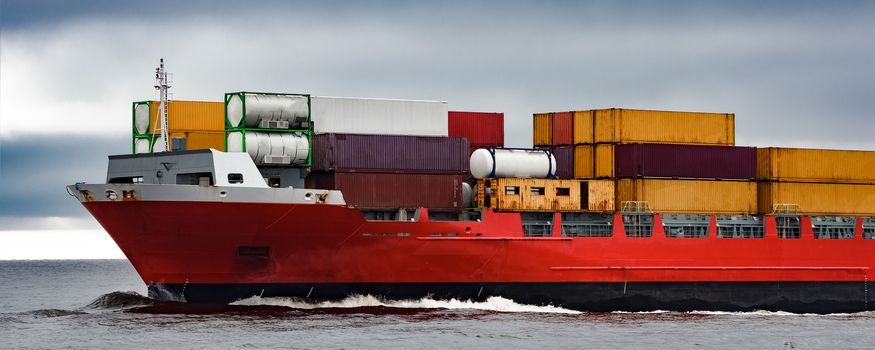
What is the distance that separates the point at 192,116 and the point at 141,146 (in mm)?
2112

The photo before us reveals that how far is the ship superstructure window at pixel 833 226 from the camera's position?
1881 inches

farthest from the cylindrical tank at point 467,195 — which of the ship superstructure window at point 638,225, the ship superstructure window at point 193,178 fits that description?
the ship superstructure window at point 193,178

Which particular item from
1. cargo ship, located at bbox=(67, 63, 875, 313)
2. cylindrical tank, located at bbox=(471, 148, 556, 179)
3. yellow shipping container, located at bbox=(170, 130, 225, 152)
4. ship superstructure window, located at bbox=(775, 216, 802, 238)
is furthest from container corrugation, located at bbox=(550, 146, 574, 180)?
yellow shipping container, located at bbox=(170, 130, 225, 152)

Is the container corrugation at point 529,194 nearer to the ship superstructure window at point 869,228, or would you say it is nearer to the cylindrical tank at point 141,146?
the cylindrical tank at point 141,146

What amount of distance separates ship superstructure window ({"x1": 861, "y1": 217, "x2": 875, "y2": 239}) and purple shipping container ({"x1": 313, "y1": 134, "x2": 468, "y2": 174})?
63.7 feet

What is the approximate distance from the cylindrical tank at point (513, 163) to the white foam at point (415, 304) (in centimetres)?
473

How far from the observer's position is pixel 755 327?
1582 inches

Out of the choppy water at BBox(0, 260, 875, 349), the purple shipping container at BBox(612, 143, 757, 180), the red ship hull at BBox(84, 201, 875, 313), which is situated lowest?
the choppy water at BBox(0, 260, 875, 349)

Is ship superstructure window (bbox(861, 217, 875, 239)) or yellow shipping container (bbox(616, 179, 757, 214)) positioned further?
ship superstructure window (bbox(861, 217, 875, 239))

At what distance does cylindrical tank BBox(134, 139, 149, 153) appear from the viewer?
133 ft

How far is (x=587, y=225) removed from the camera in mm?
43375

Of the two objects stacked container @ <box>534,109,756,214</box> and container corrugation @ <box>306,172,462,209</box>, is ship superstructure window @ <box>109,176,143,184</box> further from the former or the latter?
stacked container @ <box>534,109,756,214</box>

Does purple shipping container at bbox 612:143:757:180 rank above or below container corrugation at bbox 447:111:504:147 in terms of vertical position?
below

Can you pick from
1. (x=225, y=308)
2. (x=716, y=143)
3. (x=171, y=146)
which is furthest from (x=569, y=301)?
(x=171, y=146)
